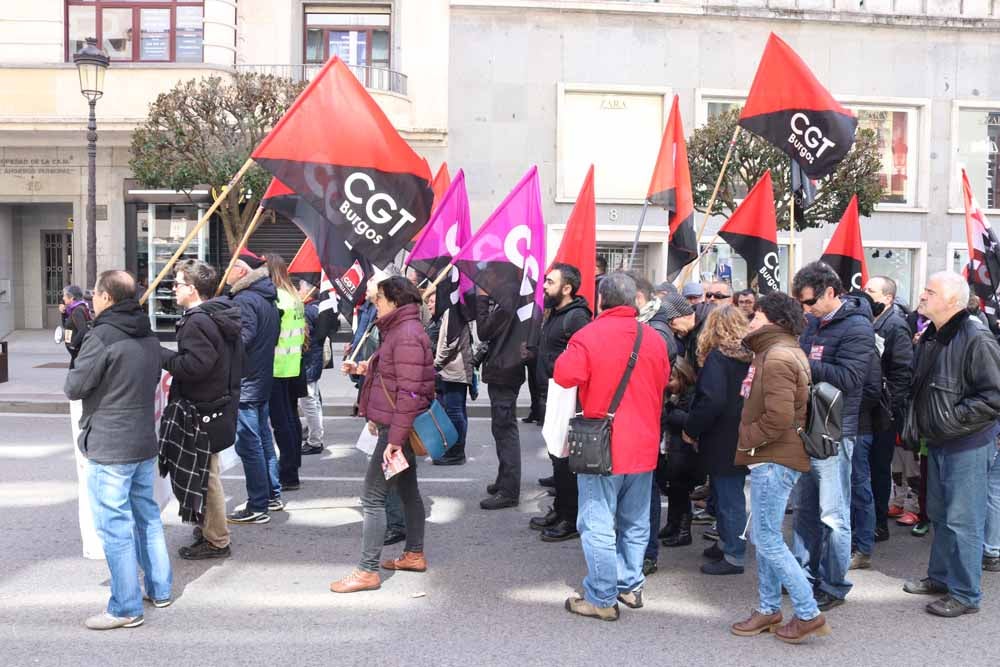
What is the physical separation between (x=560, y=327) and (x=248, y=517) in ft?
8.44

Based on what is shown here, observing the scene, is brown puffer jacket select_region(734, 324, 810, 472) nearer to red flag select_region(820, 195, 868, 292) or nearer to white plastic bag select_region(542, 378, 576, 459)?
white plastic bag select_region(542, 378, 576, 459)

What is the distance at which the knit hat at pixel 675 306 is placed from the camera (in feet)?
20.8

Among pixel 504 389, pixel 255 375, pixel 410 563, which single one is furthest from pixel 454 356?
pixel 410 563

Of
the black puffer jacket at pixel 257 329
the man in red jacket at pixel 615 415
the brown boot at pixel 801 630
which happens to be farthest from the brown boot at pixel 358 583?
the brown boot at pixel 801 630

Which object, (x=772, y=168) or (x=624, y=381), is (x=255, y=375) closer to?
(x=624, y=381)

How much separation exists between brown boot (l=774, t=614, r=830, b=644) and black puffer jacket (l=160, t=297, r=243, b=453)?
10.5 ft

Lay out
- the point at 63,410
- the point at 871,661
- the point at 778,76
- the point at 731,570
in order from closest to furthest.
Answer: the point at 871,661 → the point at 731,570 → the point at 778,76 → the point at 63,410

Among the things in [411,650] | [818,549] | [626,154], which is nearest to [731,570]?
[818,549]

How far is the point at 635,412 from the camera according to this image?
4.82 metres

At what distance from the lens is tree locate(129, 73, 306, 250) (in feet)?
52.4

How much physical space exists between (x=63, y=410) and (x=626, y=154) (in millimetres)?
13913

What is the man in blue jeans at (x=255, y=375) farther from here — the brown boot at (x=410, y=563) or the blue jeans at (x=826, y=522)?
the blue jeans at (x=826, y=522)

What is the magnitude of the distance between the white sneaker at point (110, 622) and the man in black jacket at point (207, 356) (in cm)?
105

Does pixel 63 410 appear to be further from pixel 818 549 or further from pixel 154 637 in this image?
pixel 818 549
